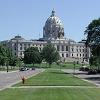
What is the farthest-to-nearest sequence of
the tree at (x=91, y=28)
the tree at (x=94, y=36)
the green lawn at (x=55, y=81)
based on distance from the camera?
the tree at (x=91, y=28)
the tree at (x=94, y=36)
the green lawn at (x=55, y=81)

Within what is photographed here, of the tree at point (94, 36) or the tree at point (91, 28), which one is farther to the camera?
the tree at point (91, 28)

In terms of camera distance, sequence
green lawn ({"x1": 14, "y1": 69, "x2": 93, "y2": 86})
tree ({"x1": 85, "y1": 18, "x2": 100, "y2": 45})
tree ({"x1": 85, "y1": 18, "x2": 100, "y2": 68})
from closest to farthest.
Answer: green lawn ({"x1": 14, "y1": 69, "x2": 93, "y2": 86}) < tree ({"x1": 85, "y1": 18, "x2": 100, "y2": 68}) < tree ({"x1": 85, "y1": 18, "x2": 100, "y2": 45})

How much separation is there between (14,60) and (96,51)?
2945 inches

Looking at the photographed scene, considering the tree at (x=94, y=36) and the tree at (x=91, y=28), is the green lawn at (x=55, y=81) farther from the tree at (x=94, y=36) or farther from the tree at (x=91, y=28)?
the tree at (x=91, y=28)

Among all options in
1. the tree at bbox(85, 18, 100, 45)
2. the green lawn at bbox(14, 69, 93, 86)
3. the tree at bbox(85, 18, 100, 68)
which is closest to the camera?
the green lawn at bbox(14, 69, 93, 86)

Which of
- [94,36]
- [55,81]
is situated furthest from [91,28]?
[55,81]

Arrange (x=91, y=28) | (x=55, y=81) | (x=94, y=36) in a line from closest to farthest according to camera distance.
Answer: (x=55, y=81), (x=94, y=36), (x=91, y=28)

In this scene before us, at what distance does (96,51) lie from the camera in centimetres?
9538

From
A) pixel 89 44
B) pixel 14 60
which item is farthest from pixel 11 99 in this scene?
pixel 14 60

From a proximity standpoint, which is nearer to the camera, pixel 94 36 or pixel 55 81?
pixel 55 81

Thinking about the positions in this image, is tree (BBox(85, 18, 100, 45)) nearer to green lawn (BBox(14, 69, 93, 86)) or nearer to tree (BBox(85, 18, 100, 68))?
tree (BBox(85, 18, 100, 68))

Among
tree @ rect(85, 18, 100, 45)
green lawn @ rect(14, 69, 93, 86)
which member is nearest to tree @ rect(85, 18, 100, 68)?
Result: tree @ rect(85, 18, 100, 45)

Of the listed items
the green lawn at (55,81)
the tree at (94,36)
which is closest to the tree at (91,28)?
the tree at (94,36)

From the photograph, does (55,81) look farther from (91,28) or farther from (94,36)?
(91,28)
